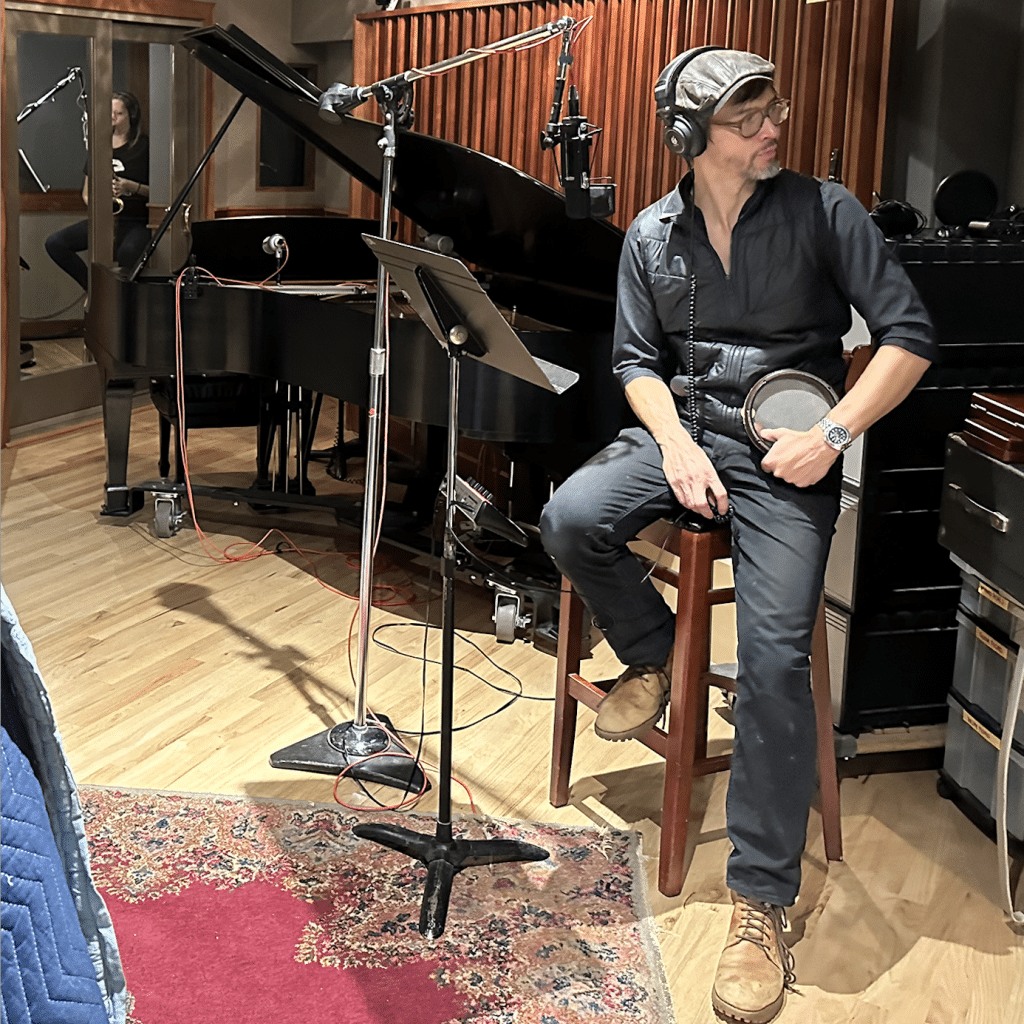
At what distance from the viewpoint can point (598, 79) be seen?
492cm

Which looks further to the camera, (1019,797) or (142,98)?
(142,98)

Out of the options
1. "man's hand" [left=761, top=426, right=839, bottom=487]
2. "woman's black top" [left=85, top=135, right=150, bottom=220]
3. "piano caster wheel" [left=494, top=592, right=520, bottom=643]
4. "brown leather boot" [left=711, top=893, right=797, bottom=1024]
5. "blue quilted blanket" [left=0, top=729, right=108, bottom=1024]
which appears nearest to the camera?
"blue quilted blanket" [left=0, top=729, right=108, bottom=1024]

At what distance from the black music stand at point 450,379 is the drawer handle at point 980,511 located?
2.82 feet

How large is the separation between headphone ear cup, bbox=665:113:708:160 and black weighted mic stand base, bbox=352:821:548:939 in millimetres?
1330

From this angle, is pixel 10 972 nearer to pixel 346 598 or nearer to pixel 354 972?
pixel 354 972

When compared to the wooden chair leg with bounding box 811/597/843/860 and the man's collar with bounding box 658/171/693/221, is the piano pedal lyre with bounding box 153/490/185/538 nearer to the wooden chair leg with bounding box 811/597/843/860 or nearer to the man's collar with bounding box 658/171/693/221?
the man's collar with bounding box 658/171/693/221

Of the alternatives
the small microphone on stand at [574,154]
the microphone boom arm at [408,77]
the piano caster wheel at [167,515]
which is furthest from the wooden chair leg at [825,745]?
the piano caster wheel at [167,515]

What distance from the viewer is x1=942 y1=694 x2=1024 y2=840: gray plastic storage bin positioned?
104 inches

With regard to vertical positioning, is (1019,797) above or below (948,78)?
below

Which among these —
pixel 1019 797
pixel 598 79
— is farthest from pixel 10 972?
pixel 598 79

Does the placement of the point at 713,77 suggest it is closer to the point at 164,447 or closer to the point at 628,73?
the point at 628,73

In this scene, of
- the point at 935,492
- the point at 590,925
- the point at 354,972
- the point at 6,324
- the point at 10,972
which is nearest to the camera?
the point at 10,972

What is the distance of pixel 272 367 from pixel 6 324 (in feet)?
7.31

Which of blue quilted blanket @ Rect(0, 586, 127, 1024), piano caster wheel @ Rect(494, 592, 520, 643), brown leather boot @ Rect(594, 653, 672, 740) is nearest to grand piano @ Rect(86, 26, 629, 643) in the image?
piano caster wheel @ Rect(494, 592, 520, 643)
